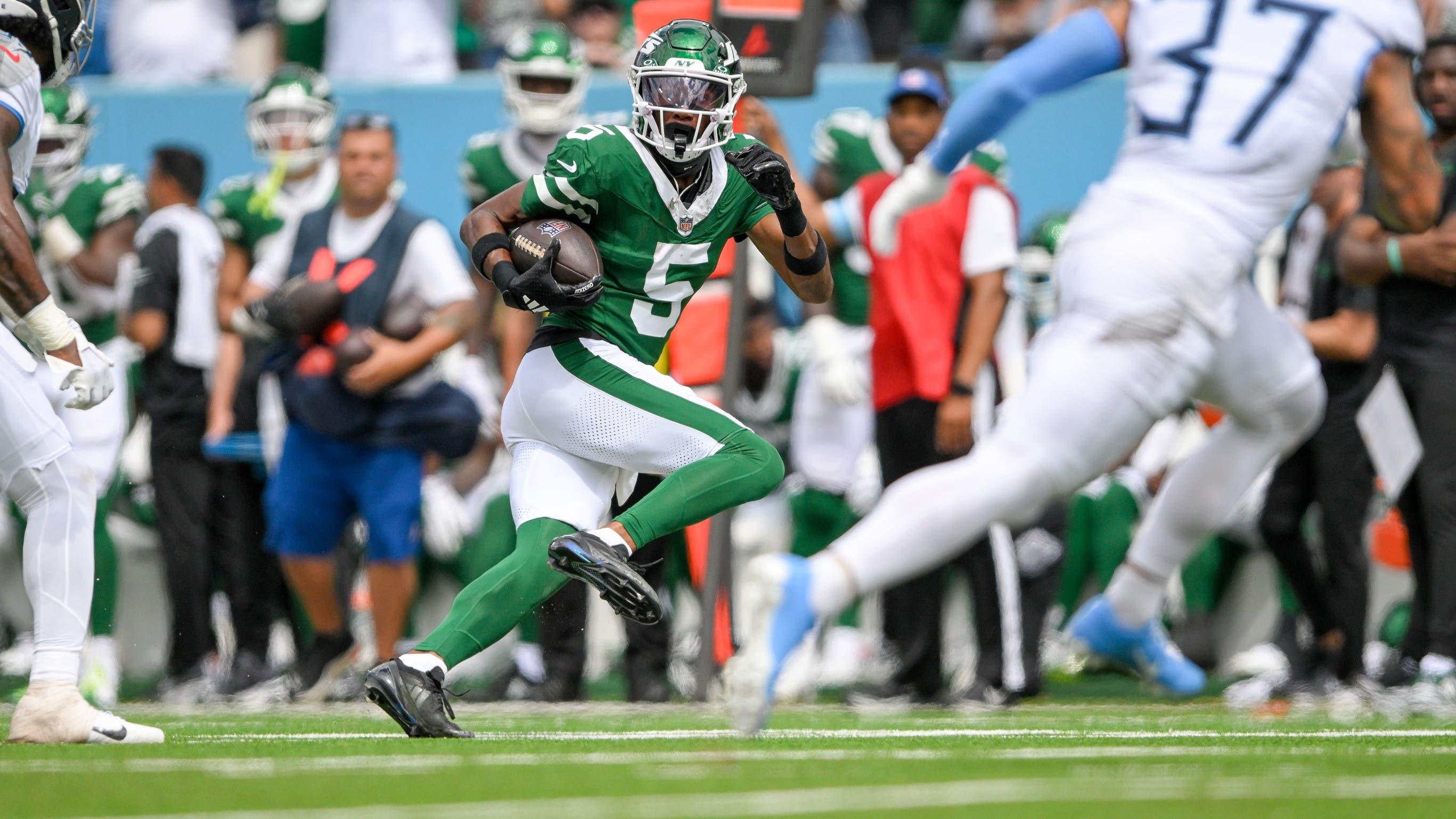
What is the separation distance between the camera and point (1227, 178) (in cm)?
476

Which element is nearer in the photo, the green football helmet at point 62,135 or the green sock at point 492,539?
the green football helmet at point 62,135

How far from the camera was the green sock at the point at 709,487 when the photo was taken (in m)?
5.20

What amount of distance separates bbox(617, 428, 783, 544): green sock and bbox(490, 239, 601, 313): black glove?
50cm

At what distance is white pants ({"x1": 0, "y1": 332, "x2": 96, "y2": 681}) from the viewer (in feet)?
17.0

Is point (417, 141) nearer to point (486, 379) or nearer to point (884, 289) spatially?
point (486, 379)

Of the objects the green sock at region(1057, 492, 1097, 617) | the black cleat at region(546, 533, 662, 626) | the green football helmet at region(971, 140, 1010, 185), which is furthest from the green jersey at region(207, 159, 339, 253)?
the black cleat at region(546, 533, 662, 626)

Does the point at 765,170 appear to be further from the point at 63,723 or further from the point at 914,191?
the point at 63,723

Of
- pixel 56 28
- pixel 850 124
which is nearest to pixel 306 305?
pixel 850 124

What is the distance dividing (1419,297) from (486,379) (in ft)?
13.7

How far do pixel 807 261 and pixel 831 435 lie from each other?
3452 millimetres

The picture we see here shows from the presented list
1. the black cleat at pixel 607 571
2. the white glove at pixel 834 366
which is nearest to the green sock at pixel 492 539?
the white glove at pixel 834 366

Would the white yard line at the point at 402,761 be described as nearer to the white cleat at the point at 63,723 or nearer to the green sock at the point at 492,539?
the white cleat at the point at 63,723

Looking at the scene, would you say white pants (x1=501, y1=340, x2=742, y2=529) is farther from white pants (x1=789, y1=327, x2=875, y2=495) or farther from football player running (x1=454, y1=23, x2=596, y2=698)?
white pants (x1=789, y1=327, x2=875, y2=495)

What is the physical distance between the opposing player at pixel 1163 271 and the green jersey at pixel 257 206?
4.47 metres
